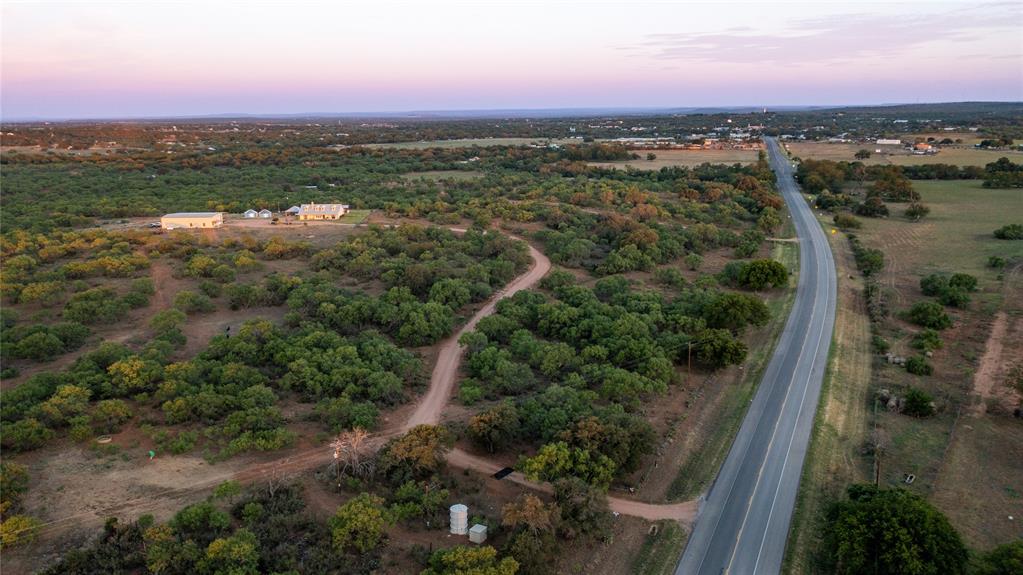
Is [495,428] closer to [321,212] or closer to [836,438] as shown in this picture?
[836,438]

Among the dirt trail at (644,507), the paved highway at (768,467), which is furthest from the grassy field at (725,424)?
the dirt trail at (644,507)

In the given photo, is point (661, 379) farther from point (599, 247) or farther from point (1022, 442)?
point (599, 247)

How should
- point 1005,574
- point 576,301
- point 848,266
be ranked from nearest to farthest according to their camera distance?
point 1005,574
point 576,301
point 848,266

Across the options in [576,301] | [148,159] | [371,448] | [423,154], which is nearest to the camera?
[371,448]

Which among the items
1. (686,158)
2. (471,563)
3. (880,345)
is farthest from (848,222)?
(471,563)

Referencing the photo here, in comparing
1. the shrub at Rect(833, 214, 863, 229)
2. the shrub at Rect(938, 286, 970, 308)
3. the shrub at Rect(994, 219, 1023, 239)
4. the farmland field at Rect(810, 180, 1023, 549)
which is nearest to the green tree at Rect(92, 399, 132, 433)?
the farmland field at Rect(810, 180, 1023, 549)

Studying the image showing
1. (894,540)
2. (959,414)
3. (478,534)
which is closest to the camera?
(894,540)

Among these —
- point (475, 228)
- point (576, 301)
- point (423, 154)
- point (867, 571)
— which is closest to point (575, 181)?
point (475, 228)
